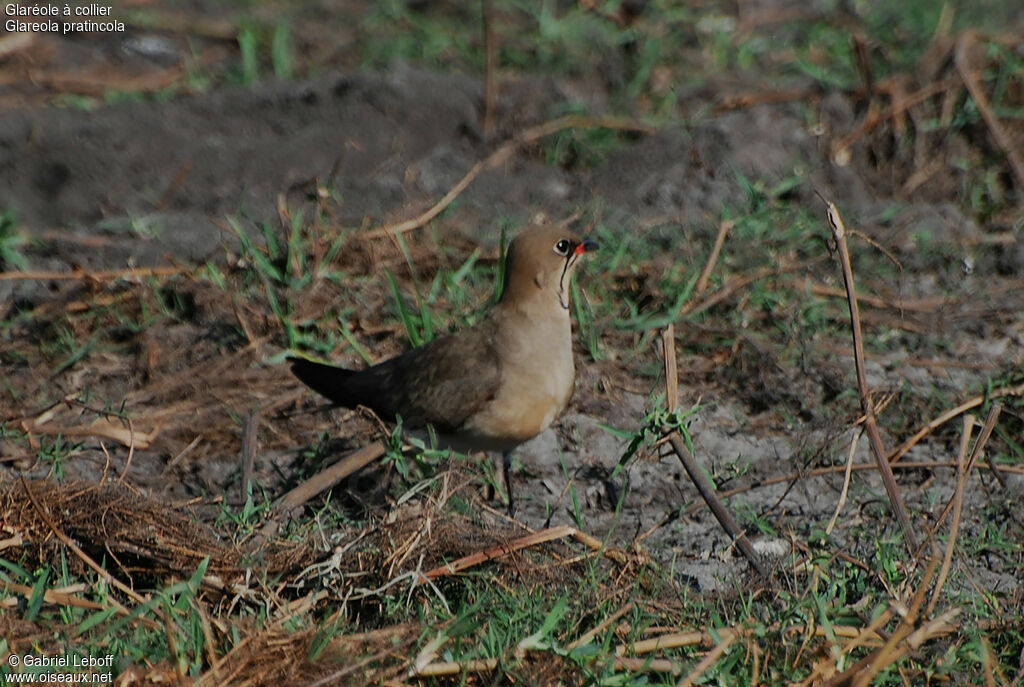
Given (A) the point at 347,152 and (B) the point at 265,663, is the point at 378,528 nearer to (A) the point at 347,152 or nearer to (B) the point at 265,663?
(B) the point at 265,663

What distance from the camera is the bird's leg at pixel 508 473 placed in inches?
171

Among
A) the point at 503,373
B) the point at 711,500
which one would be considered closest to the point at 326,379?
the point at 503,373

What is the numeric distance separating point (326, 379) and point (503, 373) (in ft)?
2.32

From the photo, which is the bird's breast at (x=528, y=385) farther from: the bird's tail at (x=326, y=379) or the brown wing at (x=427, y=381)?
the bird's tail at (x=326, y=379)

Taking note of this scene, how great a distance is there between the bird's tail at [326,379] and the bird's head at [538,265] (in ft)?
2.20

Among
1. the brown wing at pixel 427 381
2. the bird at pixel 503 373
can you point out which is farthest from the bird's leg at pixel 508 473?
the brown wing at pixel 427 381

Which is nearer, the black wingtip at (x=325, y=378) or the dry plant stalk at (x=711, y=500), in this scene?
the dry plant stalk at (x=711, y=500)

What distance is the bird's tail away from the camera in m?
4.64

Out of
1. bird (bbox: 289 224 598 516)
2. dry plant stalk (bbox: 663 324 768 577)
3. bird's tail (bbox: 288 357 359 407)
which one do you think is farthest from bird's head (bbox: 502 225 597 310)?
dry plant stalk (bbox: 663 324 768 577)

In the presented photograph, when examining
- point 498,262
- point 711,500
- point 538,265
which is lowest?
point 711,500

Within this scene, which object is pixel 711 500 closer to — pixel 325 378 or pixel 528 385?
pixel 528 385

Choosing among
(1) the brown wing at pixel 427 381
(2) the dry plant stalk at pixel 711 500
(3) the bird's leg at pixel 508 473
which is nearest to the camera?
(2) the dry plant stalk at pixel 711 500

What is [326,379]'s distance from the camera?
4688mm

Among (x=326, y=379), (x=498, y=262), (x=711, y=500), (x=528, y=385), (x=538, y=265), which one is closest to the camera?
(x=711, y=500)
